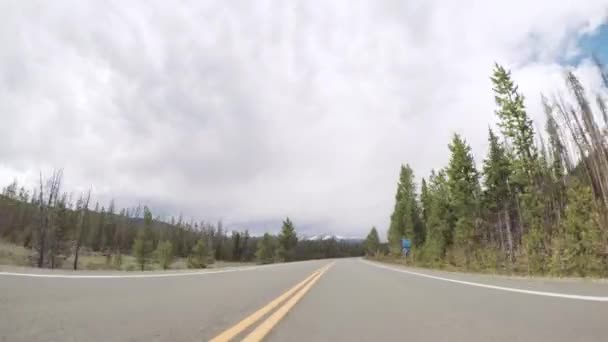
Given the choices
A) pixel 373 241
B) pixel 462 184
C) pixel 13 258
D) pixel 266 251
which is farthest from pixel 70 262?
pixel 373 241

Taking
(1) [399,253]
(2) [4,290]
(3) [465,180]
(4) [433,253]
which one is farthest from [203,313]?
(1) [399,253]

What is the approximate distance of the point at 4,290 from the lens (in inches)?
232

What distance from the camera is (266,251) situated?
92.2 m

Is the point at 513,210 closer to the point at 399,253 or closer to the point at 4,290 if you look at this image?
the point at 399,253

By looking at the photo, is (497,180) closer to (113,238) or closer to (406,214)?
(406,214)

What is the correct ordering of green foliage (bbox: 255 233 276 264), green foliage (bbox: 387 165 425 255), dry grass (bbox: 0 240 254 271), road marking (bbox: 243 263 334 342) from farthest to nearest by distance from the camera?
green foliage (bbox: 255 233 276 264), green foliage (bbox: 387 165 425 255), dry grass (bbox: 0 240 254 271), road marking (bbox: 243 263 334 342)

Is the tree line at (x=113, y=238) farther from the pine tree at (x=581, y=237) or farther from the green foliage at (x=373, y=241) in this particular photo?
the pine tree at (x=581, y=237)

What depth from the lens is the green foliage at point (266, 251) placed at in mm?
90125

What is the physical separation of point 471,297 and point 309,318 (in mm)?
3461

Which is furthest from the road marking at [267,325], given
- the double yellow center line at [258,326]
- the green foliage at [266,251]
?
the green foliage at [266,251]

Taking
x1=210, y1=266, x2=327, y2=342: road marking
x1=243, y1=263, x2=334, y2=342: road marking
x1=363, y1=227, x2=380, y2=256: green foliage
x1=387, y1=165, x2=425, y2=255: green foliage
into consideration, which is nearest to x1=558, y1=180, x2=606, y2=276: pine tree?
x1=243, y1=263, x2=334, y2=342: road marking

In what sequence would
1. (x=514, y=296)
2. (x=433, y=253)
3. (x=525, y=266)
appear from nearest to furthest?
(x=514, y=296), (x=525, y=266), (x=433, y=253)

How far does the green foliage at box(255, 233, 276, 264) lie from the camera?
9012 cm

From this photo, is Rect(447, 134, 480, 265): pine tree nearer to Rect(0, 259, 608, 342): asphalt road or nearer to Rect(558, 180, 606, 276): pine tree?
Rect(558, 180, 606, 276): pine tree
